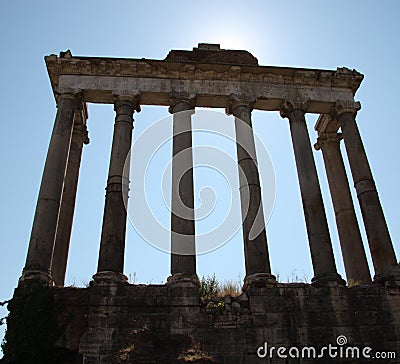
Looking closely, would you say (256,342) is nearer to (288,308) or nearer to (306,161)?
(288,308)

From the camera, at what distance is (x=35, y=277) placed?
1329 centimetres

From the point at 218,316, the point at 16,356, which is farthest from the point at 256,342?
the point at 16,356

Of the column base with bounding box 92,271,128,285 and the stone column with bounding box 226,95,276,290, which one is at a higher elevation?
the stone column with bounding box 226,95,276,290

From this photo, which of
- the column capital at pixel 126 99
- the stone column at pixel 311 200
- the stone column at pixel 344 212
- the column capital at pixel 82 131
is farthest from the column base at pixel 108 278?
the stone column at pixel 344 212

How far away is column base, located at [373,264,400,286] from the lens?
14523 millimetres

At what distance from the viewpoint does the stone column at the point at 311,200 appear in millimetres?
14812

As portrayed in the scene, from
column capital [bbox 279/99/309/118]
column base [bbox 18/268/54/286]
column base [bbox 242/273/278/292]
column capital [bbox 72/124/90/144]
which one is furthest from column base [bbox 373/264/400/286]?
column capital [bbox 72/124/90/144]

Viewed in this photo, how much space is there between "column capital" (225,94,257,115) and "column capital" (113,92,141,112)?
12.7 ft

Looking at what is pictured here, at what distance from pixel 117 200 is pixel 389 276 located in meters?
9.69

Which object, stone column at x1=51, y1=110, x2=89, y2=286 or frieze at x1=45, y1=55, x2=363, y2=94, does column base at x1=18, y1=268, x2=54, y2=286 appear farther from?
frieze at x1=45, y1=55, x2=363, y2=94

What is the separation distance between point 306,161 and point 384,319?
20.9ft

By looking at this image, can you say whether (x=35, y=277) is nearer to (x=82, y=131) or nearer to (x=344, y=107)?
(x=82, y=131)

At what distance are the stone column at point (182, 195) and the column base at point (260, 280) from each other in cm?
174

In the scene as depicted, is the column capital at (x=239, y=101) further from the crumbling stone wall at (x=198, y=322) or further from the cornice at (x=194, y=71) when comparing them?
the crumbling stone wall at (x=198, y=322)
